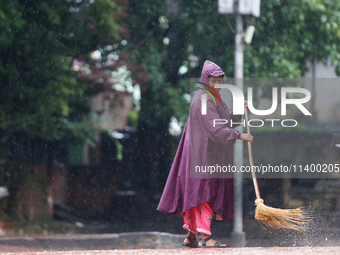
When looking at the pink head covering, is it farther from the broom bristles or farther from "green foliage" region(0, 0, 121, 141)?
"green foliage" region(0, 0, 121, 141)

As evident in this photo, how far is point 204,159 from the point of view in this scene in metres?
5.88

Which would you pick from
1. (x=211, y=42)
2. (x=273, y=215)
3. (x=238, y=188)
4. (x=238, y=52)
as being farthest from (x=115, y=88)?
(x=273, y=215)

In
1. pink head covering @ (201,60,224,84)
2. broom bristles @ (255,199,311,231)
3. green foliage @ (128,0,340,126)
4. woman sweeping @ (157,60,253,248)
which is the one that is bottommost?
broom bristles @ (255,199,311,231)

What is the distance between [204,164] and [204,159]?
54 millimetres

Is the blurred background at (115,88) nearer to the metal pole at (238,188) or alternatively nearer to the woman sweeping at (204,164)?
the metal pole at (238,188)

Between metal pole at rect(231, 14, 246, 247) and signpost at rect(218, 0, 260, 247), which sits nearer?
signpost at rect(218, 0, 260, 247)

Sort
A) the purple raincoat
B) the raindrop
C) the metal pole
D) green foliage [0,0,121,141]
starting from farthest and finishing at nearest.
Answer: the raindrop, green foliage [0,0,121,141], the metal pole, the purple raincoat

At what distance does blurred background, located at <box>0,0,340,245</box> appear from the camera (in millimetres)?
7801

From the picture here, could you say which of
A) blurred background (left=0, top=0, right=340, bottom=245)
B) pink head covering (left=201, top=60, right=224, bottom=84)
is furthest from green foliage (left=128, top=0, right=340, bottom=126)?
pink head covering (left=201, top=60, right=224, bottom=84)

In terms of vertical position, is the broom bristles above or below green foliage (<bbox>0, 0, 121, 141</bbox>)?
below

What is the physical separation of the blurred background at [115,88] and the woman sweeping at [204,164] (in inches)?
68.2

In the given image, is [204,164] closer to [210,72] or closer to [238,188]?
[210,72]

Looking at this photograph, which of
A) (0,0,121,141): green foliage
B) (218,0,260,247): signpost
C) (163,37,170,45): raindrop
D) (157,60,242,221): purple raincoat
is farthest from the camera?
(163,37,170,45): raindrop

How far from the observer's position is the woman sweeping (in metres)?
5.86
